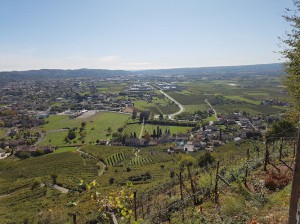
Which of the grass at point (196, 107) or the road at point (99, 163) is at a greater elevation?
the grass at point (196, 107)

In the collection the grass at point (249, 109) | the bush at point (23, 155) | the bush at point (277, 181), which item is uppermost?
the bush at point (277, 181)

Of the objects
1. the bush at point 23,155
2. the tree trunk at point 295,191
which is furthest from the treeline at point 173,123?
the tree trunk at point 295,191

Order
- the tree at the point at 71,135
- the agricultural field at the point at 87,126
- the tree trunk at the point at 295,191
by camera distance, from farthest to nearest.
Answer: the tree at the point at 71,135 < the agricultural field at the point at 87,126 < the tree trunk at the point at 295,191

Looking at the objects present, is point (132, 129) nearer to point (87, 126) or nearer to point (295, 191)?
point (87, 126)

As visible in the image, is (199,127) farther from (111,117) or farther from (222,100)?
(222,100)

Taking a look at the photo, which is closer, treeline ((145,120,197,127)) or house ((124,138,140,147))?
house ((124,138,140,147))

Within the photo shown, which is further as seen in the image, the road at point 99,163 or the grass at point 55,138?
the grass at point 55,138

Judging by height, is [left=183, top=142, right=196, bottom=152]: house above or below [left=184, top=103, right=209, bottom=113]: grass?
below

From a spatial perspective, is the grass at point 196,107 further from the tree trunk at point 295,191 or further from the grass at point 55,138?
the tree trunk at point 295,191

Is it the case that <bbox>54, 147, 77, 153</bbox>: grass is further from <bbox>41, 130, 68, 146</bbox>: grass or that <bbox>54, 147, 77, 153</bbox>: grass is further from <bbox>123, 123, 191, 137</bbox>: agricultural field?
<bbox>123, 123, 191, 137</bbox>: agricultural field

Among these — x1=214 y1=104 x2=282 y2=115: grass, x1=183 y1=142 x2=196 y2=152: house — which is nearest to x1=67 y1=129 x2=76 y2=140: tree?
x1=183 y1=142 x2=196 y2=152: house

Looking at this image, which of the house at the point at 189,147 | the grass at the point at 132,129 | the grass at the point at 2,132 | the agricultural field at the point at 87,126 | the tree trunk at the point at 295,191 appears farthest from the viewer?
the grass at the point at 2,132
